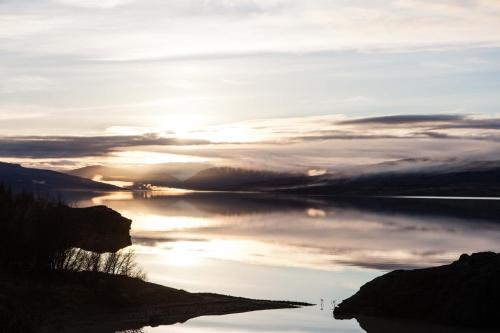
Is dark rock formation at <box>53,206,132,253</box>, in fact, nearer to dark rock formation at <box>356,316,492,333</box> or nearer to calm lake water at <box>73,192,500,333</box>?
calm lake water at <box>73,192,500,333</box>

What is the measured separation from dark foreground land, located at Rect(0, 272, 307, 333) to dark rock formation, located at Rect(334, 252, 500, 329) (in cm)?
363

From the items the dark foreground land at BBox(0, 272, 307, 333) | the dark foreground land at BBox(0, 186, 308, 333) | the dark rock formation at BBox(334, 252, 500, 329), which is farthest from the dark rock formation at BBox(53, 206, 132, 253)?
the dark rock formation at BBox(334, 252, 500, 329)

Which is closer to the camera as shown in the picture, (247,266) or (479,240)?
(247,266)

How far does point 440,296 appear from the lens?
32.7 m

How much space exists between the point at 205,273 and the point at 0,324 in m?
25.0

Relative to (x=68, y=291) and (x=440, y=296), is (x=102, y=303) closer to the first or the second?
(x=68, y=291)

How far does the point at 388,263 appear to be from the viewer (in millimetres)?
53250

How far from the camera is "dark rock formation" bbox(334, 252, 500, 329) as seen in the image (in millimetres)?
30828

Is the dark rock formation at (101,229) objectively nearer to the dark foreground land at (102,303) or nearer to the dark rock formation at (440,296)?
the dark foreground land at (102,303)

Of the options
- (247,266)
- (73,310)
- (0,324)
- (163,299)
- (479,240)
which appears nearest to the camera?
(0,324)

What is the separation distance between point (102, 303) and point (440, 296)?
45.2 feet

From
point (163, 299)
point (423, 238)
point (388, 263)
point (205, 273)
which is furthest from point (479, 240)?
point (163, 299)

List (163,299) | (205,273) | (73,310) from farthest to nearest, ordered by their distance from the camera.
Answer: (205,273) < (163,299) < (73,310)

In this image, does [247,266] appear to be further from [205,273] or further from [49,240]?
[49,240]
